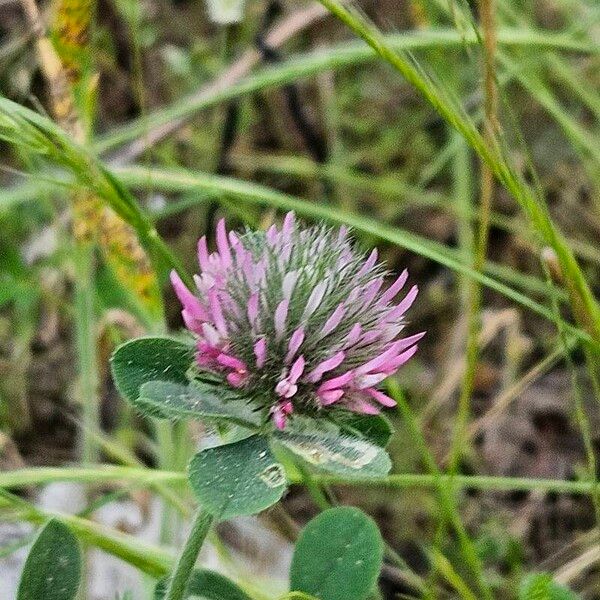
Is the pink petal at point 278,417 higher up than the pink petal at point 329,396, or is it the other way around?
the pink petal at point 329,396

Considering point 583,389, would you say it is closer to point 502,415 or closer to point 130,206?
point 502,415

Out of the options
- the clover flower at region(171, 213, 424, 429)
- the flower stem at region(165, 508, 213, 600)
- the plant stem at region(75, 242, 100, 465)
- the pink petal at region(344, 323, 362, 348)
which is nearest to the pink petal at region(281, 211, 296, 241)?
the clover flower at region(171, 213, 424, 429)

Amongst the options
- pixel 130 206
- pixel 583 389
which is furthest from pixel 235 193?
pixel 583 389

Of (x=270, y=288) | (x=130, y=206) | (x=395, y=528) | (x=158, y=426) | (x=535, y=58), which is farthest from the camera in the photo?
(x=535, y=58)

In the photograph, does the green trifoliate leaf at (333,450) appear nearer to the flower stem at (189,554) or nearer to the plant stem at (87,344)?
the flower stem at (189,554)

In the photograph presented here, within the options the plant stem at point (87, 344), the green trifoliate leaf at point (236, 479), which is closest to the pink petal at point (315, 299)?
the green trifoliate leaf at point (236, 479)

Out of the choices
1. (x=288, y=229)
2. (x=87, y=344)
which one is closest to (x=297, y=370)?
(x=288, y=229)

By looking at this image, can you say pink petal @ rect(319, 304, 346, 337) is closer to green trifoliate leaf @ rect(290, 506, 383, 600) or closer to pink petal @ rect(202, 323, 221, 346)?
pink petal @ rect(202, 323, 221, 346)
